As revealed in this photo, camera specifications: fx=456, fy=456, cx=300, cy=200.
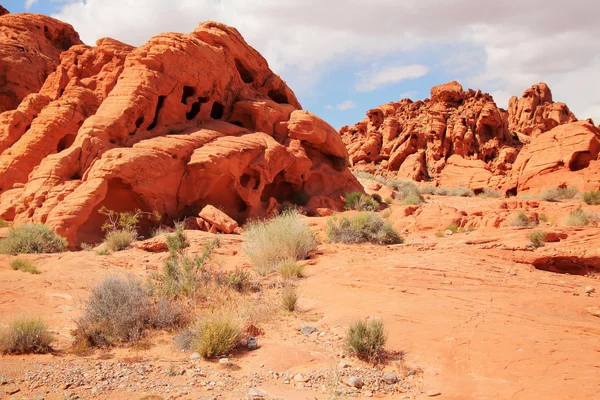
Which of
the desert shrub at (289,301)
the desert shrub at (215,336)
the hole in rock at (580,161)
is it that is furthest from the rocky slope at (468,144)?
the desert shrub at (215,336)

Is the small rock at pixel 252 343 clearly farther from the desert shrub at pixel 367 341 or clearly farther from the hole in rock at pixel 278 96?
the hole in rock at pixel 278 96

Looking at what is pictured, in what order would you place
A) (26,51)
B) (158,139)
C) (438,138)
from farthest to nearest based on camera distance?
1. (438,138)
2. (26,51)
3. (158,139)

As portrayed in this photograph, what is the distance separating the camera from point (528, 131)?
47000mm

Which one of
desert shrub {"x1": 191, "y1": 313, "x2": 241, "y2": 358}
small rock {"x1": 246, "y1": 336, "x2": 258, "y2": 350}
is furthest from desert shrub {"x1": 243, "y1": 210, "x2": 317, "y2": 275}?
desert shrub {"x1": 191, "y1": 313, "x2": 241, "y2": 358}

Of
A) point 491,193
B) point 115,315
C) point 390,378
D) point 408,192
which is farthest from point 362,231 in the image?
point 491,193

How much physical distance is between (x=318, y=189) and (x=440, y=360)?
1524cm

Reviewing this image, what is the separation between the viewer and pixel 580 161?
23.0m

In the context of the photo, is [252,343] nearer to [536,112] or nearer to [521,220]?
[521,220]

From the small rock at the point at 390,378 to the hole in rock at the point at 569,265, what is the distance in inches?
238

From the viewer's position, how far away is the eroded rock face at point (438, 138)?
3556 centimetres

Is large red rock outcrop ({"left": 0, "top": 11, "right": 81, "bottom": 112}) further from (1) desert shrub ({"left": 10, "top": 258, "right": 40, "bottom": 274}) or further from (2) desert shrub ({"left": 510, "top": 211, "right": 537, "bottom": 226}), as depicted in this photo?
(2) desert shrub ({"left": 510, "top": 211, "right": 537, "bottom": 226})

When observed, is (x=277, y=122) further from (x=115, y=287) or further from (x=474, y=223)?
(x=115, y=287)

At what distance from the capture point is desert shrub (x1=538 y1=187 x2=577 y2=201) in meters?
20.8

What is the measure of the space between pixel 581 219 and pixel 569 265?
4.24 metres
